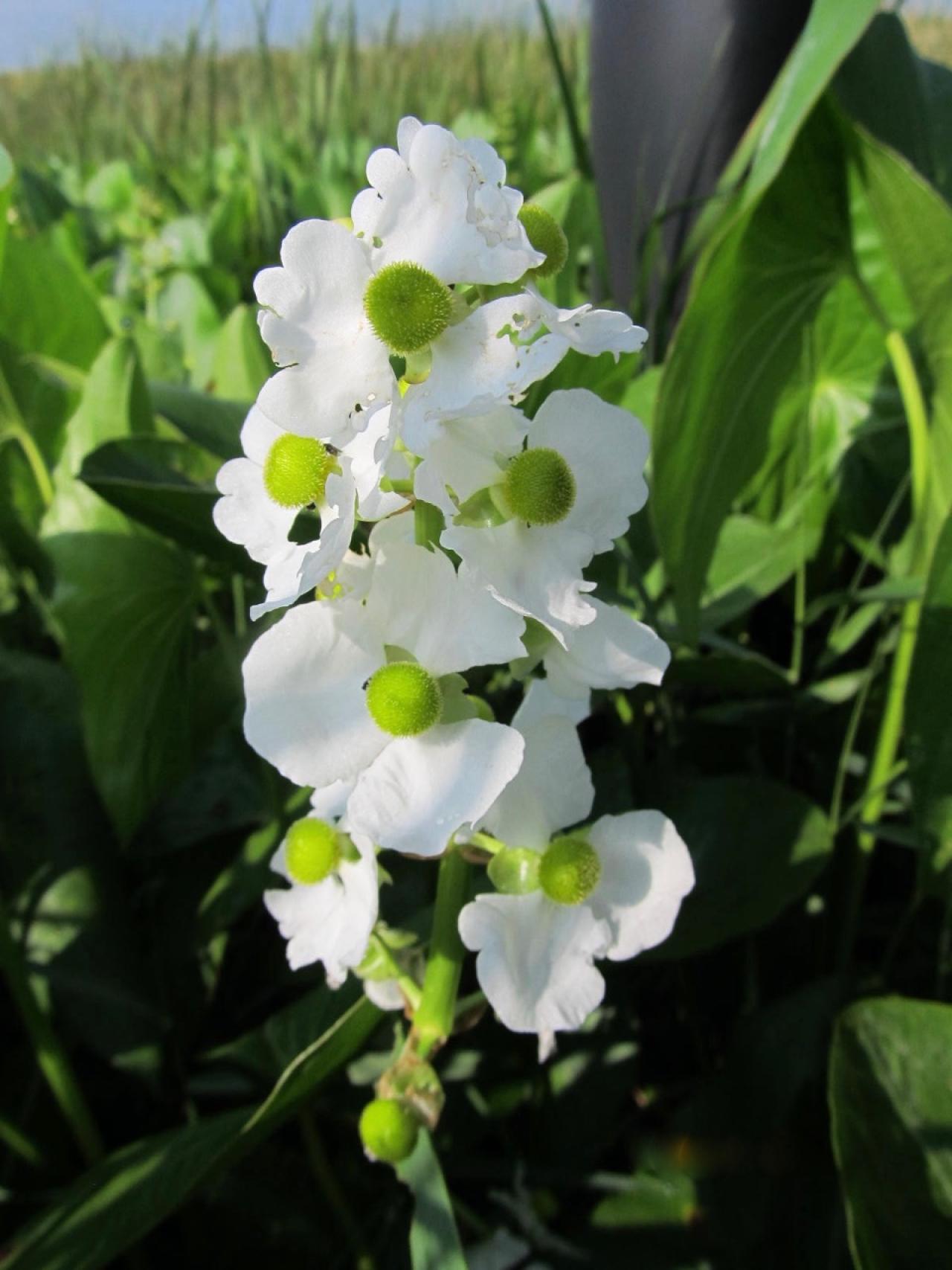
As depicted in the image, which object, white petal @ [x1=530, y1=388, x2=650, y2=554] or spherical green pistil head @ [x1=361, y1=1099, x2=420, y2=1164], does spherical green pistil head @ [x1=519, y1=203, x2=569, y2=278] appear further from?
spherical green pistil head @ [x1=361, y1=1099, x2=420, y2=1164]

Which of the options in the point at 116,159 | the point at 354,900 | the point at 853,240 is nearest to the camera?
the point at 354,900

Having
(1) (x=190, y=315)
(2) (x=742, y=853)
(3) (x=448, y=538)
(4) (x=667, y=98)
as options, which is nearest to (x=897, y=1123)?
(2) (x=742, y=853)

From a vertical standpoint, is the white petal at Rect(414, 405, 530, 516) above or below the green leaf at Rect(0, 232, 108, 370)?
above

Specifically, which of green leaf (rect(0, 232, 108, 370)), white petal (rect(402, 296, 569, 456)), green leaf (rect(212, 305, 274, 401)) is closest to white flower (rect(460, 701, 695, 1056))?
white petal (rect(402, 296, 569, 456))

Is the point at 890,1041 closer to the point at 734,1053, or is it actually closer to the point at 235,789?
the point at 734,1053

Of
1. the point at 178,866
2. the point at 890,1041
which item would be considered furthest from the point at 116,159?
the point at 890,1041

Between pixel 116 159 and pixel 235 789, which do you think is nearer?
pixel 235 789
